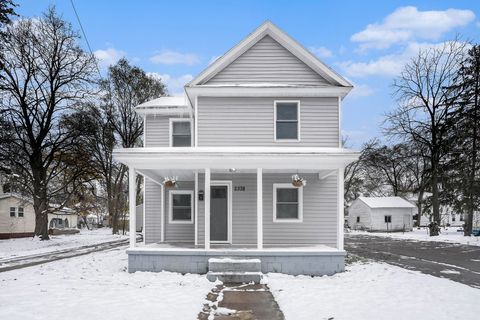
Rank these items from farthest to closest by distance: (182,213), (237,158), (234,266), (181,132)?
1. (181,132)
2. (182,213)
3. (237,158)
4. (234,266)

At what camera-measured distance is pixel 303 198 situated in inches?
591

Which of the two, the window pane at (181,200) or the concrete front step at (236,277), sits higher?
the window pane at (181,200)

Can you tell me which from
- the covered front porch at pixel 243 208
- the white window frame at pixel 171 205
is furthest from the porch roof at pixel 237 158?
the white window frame at pixel 171 205

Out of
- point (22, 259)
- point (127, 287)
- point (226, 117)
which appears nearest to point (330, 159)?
point (226, 117)

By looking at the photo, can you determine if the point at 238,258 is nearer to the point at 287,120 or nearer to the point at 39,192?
the point at 287,120

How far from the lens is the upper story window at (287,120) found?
15.2 m

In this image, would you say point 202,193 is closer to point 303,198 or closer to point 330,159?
point 303,198

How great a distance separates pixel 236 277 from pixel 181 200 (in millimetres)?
5699

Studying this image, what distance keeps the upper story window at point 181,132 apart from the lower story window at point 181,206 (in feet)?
6.48

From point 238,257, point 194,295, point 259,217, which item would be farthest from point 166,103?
point 194,295

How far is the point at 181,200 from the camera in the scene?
651 inches

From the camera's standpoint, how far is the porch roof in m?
12.5

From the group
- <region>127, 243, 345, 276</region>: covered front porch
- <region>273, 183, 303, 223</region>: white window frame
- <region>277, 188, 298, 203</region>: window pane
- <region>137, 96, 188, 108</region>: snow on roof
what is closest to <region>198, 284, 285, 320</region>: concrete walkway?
<region>127, 243, 345, 276</region>: covered front porch

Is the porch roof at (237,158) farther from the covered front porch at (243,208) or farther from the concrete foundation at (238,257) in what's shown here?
the concrete foundation at (238,257)
